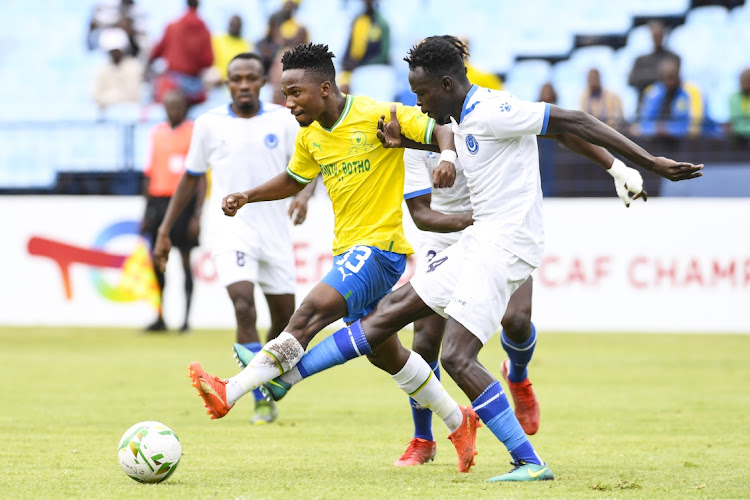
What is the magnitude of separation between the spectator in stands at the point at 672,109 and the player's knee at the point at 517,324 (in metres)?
9.72

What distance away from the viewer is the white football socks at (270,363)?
5.86 m

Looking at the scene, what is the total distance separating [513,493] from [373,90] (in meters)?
13.9

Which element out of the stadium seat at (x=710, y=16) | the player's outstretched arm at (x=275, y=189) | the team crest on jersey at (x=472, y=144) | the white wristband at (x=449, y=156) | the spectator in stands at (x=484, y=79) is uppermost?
the stadium seat at (x=710, y=16)

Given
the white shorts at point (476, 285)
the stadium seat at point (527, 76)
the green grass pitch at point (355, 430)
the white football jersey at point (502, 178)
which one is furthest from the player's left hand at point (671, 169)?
the stadium seat at point (527, 76)

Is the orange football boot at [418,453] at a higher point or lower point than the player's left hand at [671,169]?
lower

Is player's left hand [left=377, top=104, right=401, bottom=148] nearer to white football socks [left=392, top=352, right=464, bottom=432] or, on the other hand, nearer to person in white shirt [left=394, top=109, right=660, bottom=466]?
person in white shirt [left=394, top=109, right=660, bottom=466]

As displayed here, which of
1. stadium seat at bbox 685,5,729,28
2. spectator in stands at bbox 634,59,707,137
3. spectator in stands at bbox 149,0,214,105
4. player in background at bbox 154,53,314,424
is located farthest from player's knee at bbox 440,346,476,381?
stadium seat at bbox 685,5,729,28

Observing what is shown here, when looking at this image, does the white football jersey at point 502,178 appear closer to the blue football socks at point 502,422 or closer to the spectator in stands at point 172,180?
the blue football socks at point 502,422

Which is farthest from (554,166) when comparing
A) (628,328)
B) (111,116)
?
(111,116)

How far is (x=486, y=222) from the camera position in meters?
5.93

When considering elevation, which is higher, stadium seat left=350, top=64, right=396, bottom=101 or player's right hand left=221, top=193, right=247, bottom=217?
stadium seat left=350, top=64, right=396, bottom=101

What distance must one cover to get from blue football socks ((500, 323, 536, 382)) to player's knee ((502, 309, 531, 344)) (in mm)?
61

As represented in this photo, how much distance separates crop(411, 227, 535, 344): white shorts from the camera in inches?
226

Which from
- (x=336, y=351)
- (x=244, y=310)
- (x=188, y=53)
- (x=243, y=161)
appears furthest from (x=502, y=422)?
(x=188, y=53)
